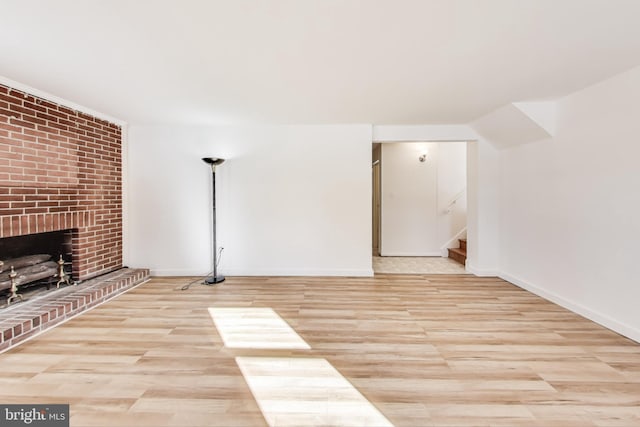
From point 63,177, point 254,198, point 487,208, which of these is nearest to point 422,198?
point 487,208

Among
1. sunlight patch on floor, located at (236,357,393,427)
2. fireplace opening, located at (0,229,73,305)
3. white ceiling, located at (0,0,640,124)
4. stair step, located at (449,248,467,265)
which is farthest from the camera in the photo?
stair step, located at (449,248,467,265)

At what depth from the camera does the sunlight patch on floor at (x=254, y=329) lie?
2258mm

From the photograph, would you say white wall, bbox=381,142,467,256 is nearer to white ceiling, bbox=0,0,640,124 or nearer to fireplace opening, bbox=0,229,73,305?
white ceiling, bbox=0,0,640,124

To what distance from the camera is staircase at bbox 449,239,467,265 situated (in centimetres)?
499

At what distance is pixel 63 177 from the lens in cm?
315

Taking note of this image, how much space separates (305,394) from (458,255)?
14.4 feet

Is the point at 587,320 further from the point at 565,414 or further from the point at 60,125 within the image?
the point at 60,125

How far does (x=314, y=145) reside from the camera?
163 inches

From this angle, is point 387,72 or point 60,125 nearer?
point 387,72

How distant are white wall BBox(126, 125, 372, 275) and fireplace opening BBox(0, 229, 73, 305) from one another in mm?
835

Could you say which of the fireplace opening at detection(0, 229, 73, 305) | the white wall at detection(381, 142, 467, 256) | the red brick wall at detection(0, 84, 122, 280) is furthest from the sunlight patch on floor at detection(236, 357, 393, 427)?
the white wall at detection(381, 142, 467, 256)

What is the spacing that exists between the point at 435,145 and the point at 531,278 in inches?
124

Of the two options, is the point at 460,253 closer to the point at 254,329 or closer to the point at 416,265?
the point at 416,265

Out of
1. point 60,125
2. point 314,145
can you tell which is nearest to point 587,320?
point 314,145
